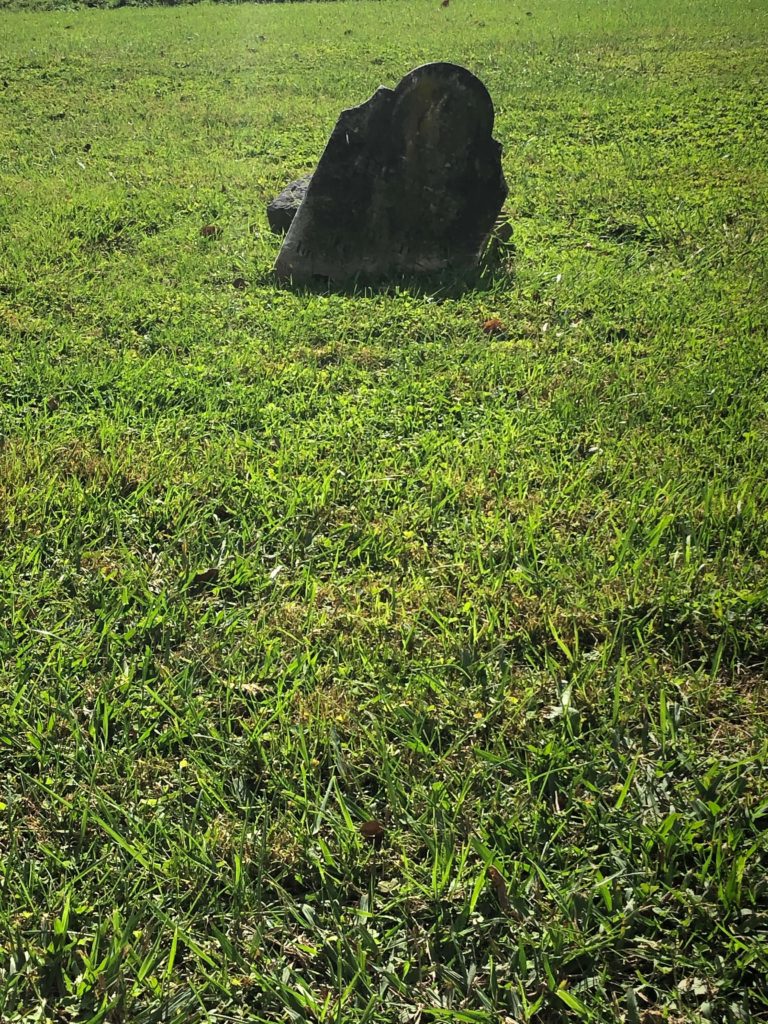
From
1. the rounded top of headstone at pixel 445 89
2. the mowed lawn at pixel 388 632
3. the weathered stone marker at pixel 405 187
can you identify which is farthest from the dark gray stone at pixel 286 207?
the rounded top of headstone at pixel 445 89

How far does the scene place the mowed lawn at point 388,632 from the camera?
73.2 inches

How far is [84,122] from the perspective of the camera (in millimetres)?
9977

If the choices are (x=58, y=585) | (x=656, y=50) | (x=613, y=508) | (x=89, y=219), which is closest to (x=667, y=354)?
(x=613, y=508)

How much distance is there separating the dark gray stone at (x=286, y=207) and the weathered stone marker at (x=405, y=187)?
0.71 m

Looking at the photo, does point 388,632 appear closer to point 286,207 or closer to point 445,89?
point 445,89

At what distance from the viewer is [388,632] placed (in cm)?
270

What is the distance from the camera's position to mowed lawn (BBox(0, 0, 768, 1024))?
186 centimetres

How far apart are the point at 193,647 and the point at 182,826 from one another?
26.1 inches

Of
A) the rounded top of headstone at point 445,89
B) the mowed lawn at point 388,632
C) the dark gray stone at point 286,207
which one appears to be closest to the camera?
the mowed lawn at point 388,632

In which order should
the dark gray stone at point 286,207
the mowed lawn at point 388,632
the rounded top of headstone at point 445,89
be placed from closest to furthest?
the mowed lawn at point 388,632 → the rounded top of headstone at point 445,89 → the dark gray stone at point 286,207

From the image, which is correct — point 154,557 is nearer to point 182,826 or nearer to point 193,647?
point 193,647

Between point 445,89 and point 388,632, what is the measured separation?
381 cm

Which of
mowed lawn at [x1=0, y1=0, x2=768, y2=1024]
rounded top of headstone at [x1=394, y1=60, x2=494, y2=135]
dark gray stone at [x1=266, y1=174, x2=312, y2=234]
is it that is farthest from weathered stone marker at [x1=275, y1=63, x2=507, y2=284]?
dark gray stone at [x1=266, y1=174, x2=312, y2=234]

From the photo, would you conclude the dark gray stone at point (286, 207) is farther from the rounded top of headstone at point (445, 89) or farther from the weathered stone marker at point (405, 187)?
the rounded top of headstone at point (445, 89)
